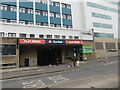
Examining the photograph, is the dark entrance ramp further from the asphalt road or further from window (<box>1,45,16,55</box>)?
the asphalt road

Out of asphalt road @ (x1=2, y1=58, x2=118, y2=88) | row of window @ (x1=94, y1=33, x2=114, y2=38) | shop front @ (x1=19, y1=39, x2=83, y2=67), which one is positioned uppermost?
row of window @ (x1=94, y1=33, x2=114, y2=38)

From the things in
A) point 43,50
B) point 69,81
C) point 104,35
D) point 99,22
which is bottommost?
point 69,81

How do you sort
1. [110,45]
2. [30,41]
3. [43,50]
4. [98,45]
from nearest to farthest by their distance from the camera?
[30,41], [43,50], [98,45], [110,45]

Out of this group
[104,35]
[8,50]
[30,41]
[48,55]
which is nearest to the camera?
[8,50]

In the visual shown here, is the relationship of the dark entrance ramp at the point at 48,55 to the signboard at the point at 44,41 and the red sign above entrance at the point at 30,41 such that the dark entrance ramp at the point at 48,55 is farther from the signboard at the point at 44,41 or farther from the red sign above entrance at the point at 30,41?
the red sign above entrance at the point at 30,41

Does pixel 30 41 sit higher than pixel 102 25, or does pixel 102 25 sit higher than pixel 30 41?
pixel 102 25

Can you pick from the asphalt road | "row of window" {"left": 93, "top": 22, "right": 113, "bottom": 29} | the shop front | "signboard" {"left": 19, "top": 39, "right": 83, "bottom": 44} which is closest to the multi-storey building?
"row of window" {"left": 93, "top": 22, "right": 113, "bottom": 29}

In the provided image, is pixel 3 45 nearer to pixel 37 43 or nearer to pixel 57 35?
pixel 37 43

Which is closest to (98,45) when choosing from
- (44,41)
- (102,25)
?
(102,25)

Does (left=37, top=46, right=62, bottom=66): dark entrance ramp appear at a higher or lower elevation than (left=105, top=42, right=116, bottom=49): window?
lower

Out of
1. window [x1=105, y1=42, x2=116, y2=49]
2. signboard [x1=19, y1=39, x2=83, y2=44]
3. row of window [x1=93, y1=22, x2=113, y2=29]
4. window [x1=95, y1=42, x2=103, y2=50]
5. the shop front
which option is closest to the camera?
A: signboard [x1=19, y1=39, x2=83, y2=44]

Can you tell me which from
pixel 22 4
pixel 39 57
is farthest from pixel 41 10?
A: pixel 39 57

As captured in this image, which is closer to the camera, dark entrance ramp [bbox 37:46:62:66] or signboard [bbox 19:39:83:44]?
signboard [bbox 19:39:83:44]

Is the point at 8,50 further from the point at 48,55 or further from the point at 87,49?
the point at 87,49
